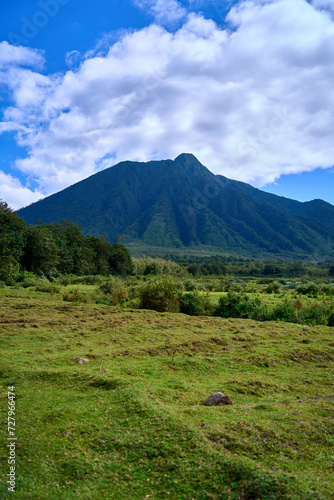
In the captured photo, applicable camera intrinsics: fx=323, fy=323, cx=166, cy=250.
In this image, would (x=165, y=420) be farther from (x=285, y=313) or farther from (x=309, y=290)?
(x=309, y=290)

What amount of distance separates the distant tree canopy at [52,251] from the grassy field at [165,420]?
27.9 metres

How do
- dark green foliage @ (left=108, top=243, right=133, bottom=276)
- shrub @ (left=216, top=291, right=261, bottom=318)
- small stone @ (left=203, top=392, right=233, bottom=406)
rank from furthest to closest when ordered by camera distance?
dark green foliage @ (left=108, top=243, right=133, bottom=276) → shrub @ (left=216, top=291, right=261, bottom=318) → small stone @ (left=203, top=392, right=233, bottom=406)

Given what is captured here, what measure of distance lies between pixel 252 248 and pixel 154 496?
197 meters

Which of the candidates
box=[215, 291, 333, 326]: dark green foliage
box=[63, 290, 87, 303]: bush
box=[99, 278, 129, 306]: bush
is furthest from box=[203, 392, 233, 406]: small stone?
box=[63, 290, 87, 303]: bush

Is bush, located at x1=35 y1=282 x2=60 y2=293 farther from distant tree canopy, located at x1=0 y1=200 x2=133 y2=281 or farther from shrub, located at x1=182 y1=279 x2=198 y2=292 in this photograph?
shrub, located at x1=182 y1=279 x2=198 y2=292

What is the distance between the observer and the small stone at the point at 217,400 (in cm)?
700

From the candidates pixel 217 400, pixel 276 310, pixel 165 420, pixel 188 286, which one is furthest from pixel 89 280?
pixel 165 420

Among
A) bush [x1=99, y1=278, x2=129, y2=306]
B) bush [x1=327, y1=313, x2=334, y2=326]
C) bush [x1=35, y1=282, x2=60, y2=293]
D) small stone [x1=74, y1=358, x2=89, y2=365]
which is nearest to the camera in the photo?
small stone [x1=74, y1=358, x2=89, y2=365]

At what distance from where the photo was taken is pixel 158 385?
786 cm

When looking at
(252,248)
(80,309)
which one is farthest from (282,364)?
(252,248)

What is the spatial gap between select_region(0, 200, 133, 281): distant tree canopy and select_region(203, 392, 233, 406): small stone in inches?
1230

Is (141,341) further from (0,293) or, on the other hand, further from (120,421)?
(0,293)

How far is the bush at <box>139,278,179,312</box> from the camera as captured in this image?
22406mm

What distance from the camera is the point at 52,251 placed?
158ft
